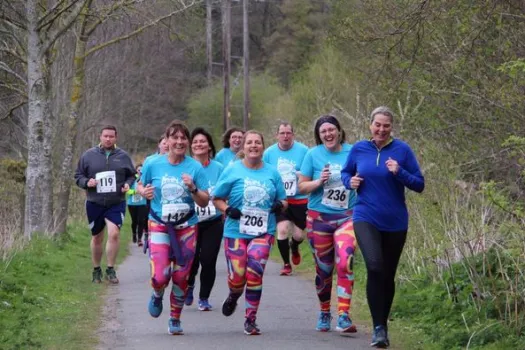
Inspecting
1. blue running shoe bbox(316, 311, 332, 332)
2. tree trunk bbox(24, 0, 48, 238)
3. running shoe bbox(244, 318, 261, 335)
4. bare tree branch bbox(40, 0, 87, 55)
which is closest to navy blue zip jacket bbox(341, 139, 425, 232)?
blue running shoe bbox(316, 311, 332, 332)

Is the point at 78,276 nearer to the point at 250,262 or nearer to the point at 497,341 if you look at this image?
the point at 250,262

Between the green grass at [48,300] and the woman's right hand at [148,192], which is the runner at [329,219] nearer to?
the woman's right hand at [148,192]

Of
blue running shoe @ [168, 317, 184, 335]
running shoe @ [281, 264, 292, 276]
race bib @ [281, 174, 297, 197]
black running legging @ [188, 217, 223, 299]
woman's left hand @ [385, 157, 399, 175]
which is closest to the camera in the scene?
woman's left hand @ [385, 157, 399, 175]

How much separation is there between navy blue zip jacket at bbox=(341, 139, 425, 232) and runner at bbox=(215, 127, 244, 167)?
5.52m

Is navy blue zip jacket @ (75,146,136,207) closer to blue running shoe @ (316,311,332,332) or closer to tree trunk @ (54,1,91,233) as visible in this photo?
blue running shoe @ (316,311,332,332)

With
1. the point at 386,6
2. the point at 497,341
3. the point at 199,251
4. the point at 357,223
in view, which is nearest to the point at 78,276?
the point at 199,251

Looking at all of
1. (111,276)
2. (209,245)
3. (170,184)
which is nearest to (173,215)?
(170,184)

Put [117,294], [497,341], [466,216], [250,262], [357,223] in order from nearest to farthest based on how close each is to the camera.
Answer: [497,341], [357,223], [250,262], [466,216], [117,294]

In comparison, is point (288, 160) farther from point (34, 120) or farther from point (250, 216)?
point (34, 120)

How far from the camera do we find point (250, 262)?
9672 millimetres

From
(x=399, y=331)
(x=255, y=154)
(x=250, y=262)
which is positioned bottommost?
(x=399, y=331)

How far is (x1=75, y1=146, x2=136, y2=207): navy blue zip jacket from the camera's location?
14.3 metres

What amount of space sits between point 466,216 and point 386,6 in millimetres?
5204

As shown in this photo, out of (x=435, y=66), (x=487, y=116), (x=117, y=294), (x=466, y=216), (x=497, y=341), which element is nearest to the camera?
(x=497, y=341)
